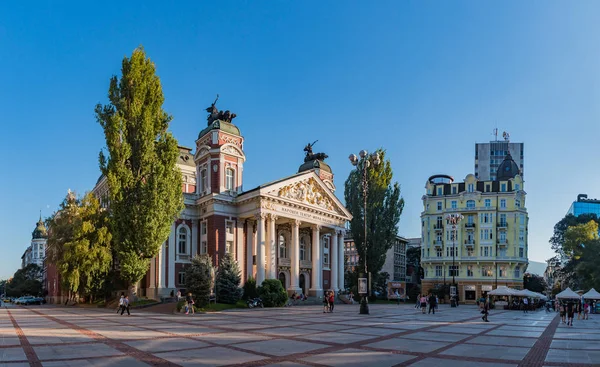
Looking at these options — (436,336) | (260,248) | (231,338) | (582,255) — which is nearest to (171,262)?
(260,248)

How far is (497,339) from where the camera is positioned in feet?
65.1

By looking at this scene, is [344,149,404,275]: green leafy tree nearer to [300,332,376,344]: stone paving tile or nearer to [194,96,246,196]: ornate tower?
[194,96,246,196]: ornate tower

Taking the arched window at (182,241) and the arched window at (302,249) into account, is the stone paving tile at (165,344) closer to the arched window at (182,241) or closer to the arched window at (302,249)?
the arched window at (182,241)

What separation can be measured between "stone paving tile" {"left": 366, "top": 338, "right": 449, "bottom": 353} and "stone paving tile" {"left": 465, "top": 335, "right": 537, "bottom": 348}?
Answer: 1.92m

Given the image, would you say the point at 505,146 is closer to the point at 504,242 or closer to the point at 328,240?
the point at 504,242

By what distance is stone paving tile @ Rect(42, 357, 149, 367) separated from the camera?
40.6 ft

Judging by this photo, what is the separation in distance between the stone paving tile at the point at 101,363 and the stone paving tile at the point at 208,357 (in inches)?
36.5

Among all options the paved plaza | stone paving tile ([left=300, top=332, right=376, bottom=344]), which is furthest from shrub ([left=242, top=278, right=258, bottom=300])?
stone paving tile ([left=300, top=332, right=376, bottom=344])

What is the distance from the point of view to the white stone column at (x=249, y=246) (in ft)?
A: 170

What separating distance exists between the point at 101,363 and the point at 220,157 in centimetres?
3997

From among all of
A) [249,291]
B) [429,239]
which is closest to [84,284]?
[249,291]

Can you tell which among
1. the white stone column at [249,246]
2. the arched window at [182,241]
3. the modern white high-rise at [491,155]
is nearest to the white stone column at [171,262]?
the arched window at [182,241]

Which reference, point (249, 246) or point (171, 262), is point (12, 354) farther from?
point (249, 246)

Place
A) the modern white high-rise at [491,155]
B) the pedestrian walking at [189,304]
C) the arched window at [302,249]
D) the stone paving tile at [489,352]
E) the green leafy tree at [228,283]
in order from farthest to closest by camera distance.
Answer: the modern white high-rise at [491,155] → the arched window at [302,249] → the green leafy tree at [228,283] → the pedestrian walking at [189,304] → the stone paving tile at [489,352]
